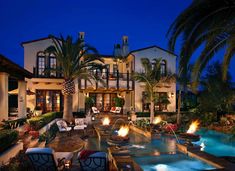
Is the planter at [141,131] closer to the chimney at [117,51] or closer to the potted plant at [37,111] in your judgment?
the potted plant at [37,111]

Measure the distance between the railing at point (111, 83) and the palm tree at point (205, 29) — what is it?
16591 millimetres

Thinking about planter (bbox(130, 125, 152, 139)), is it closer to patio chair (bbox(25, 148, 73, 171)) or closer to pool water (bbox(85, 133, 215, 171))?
pool water (bbox(85, 133, 215, 171))

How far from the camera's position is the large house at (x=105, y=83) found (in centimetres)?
2358

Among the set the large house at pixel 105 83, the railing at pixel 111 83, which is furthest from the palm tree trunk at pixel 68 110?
the railing at pixel 111 83

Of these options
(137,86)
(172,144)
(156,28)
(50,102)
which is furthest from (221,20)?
(156,28)

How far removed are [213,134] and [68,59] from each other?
536 inches

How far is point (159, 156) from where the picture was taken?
10102 millimetres

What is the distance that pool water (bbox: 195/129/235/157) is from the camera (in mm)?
12598

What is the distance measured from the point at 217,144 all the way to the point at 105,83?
13.6m

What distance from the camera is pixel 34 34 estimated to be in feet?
489

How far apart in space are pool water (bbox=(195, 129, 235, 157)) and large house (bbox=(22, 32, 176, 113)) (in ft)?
31.0

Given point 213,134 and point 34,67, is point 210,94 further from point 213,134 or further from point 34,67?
point 34,67

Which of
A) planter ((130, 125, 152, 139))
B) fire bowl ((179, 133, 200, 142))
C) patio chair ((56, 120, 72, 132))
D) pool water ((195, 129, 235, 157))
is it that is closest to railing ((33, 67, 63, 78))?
patio chair ((56, 120, 72, 132))

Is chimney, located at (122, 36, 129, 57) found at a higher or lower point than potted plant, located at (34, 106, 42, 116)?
higher
